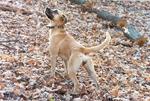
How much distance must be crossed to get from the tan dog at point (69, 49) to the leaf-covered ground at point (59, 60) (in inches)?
17.1

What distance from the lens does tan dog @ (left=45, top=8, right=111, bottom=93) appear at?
8320mm

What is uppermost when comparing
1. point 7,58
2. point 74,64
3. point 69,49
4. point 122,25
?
point 69,49

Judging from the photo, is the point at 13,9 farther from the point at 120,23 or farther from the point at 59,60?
the point at 59,60

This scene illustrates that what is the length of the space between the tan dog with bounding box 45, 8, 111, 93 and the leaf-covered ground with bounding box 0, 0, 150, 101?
43cm

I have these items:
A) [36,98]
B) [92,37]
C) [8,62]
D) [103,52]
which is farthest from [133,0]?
[36,98]

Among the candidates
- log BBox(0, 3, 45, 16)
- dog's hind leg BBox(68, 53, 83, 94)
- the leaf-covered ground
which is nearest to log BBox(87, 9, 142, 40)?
the leaf-covered ground

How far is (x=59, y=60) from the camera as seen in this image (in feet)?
35.9

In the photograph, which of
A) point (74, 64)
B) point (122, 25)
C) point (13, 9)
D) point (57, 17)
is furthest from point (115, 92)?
point (122, 25)

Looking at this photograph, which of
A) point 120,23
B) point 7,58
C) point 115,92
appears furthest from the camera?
point 120,23

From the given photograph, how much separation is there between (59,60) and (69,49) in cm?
241

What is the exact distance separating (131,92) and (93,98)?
4.52ft

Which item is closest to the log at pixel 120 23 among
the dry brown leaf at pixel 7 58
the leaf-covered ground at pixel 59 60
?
the leaf-covered ground at pixel 59 60

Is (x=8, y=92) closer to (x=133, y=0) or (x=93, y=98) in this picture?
(x=93, y=98)

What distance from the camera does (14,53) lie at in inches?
418
